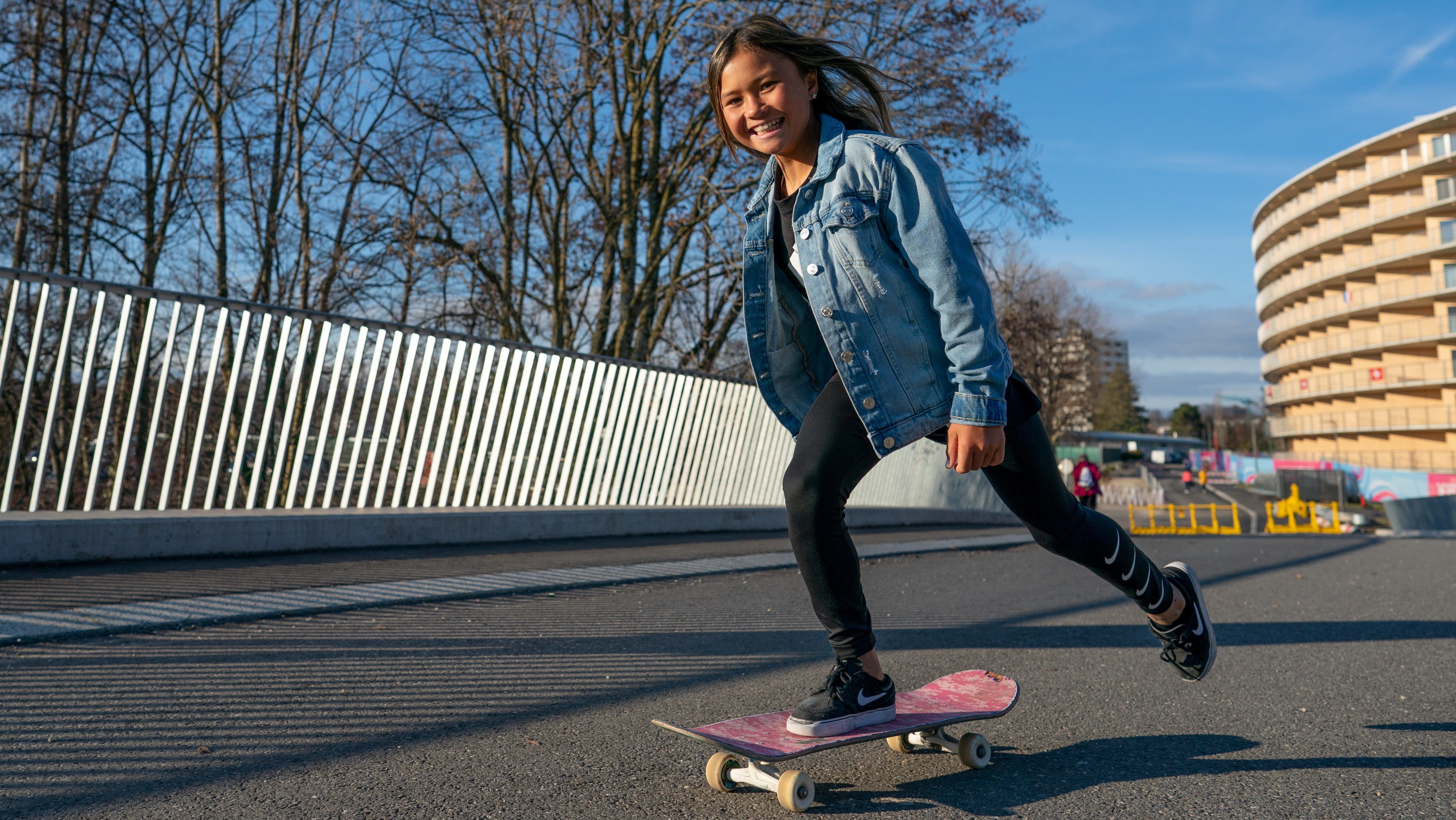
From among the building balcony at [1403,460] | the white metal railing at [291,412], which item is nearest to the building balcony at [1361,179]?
the building balcony at [1403,460]

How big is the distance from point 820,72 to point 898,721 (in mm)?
1917

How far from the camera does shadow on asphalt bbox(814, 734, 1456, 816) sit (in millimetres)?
2318

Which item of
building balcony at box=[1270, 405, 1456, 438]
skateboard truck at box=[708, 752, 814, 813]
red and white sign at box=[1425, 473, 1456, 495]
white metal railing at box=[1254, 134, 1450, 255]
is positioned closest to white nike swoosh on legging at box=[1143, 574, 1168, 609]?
skateboard truck at box=[708, 752, 814, 813]

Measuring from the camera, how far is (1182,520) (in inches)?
1438

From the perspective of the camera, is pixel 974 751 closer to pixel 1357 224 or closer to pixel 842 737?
pixel 842 737

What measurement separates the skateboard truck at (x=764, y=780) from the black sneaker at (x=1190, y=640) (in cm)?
126

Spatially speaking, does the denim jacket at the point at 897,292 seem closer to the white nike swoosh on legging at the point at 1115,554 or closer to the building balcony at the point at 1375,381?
the white nike swoosh on legging at the point at 1115,554

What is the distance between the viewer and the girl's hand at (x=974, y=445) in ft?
7.98

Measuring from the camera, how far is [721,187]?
54.5 ft

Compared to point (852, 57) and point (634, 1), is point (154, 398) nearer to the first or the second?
point (852, 57)

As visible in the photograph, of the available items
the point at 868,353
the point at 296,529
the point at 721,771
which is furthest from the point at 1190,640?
the point at 296,529

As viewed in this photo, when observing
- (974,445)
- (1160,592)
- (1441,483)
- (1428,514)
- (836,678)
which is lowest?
(836,678)

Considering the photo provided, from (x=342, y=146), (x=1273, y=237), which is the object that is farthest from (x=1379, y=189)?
(x=342, y=146)

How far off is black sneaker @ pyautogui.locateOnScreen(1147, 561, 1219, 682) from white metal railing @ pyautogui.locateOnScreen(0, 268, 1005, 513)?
6327mm
